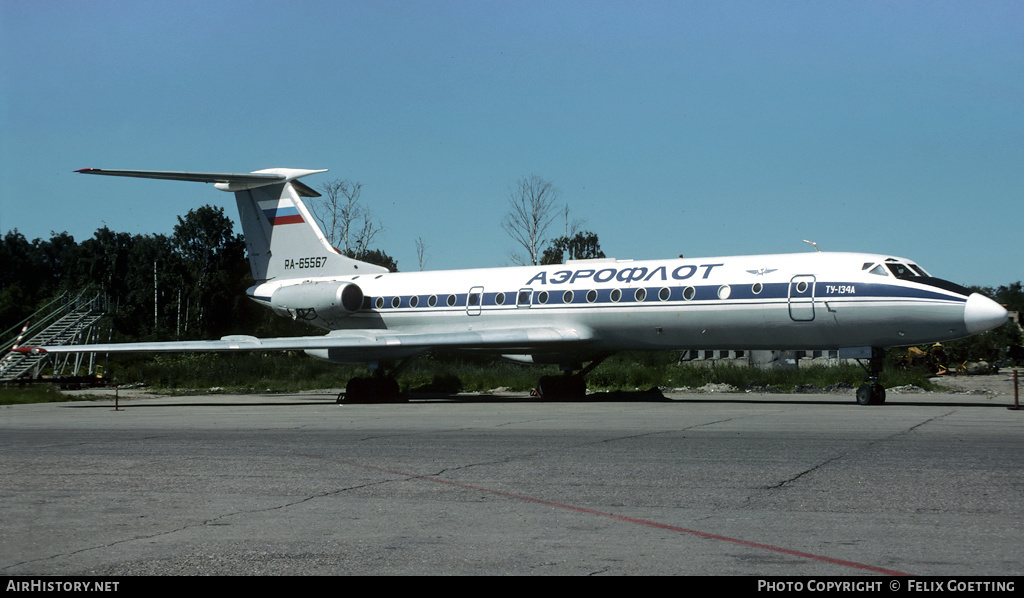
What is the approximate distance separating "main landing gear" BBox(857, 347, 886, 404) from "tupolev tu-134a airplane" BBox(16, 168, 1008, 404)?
28 millimetres

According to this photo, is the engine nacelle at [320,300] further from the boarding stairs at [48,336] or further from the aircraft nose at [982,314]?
the aircraft nose at [982,314]

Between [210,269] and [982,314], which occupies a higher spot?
[210,269]

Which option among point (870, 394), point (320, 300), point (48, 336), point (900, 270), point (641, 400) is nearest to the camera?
point (870, 394)

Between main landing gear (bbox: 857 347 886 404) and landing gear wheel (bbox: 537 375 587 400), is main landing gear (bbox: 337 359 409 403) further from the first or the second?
main landing gear (bbox: 857 347 886 404)

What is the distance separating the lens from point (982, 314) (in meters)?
18.1

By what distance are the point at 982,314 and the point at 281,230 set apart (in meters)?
20.0

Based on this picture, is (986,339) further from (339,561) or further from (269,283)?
(339,561)

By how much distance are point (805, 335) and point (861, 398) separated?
175 centimetres

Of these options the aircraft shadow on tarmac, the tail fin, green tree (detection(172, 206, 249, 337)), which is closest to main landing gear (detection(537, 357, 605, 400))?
the aircraft shadow on tarmac

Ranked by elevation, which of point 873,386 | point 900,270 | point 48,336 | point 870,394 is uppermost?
point 900,270

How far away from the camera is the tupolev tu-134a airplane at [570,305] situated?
63.6ft

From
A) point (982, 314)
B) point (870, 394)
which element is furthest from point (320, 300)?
point (982, 314)

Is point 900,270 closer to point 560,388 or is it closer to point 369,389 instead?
point 560,388

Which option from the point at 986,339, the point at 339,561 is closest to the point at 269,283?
the point at 339,561
